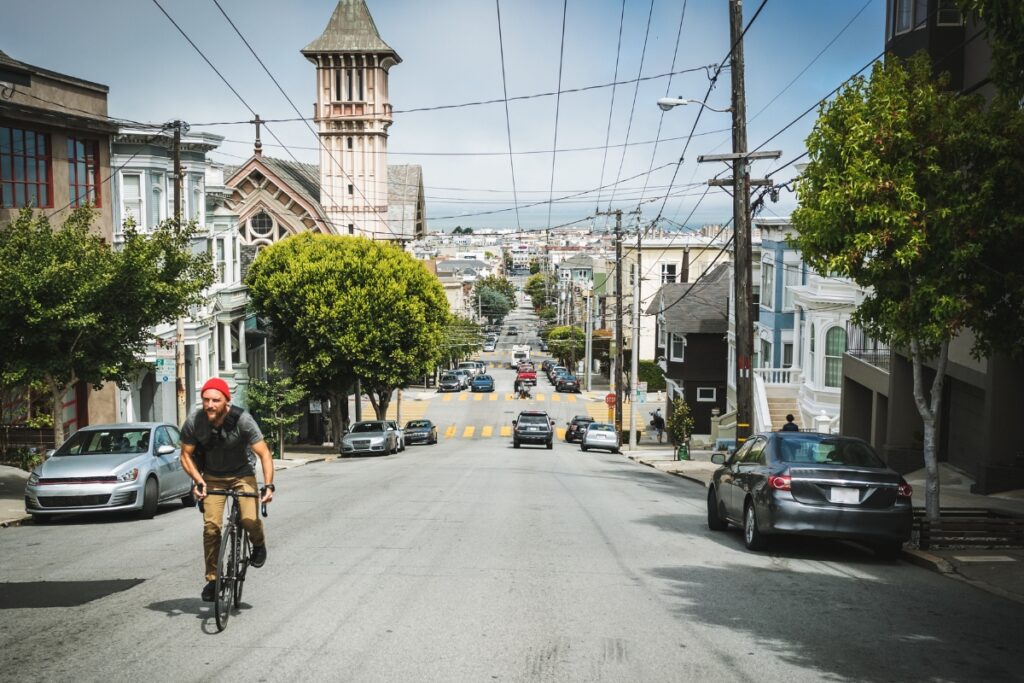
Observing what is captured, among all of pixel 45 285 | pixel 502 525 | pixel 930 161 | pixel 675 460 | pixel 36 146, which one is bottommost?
pixel 675 460

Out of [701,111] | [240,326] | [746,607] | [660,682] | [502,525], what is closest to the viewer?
[660,682]

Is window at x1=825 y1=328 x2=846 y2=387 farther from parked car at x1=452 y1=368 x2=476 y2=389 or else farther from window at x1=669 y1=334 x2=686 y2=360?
parked car at x1=452 y1=368 x2=476 y2=389

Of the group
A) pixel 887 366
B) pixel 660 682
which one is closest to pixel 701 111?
pixel 887 366

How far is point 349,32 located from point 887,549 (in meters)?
76.6

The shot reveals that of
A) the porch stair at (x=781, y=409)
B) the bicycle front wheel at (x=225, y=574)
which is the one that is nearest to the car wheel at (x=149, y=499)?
the bicycle front wheel at (x=225, y=574)

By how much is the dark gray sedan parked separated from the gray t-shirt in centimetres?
642

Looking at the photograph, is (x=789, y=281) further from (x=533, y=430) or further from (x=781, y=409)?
(x=533, y=430)

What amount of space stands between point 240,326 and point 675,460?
19.8 m

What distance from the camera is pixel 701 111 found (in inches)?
987

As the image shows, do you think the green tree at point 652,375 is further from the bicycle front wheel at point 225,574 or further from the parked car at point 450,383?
the bicycle front wheel at point 225,574

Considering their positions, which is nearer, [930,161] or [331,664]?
[331,664]

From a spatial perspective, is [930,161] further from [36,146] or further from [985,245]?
[36,146]

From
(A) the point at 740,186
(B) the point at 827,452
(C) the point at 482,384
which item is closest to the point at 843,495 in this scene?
(B) the point at 827,452

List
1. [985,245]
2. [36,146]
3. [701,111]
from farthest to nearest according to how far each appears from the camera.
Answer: [36,146] < [701,111] < [985,245]
